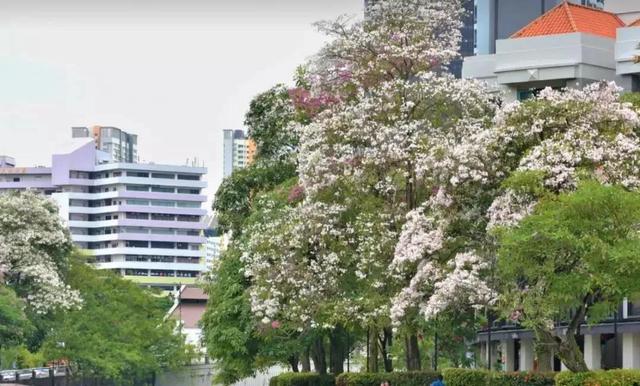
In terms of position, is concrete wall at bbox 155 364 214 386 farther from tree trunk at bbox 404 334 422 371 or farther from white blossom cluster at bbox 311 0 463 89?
white blossom cluster at bbox 311 0 463 89

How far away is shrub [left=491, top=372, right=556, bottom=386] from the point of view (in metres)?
37.2

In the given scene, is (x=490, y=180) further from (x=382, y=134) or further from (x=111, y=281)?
(x=111, y=281)

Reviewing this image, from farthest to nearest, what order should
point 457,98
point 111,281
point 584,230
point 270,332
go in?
point 111,281
point 270,332
point 457,98
point 584,230

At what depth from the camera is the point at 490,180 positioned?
3928cm

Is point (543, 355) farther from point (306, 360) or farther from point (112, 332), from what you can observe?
point (112, 332)

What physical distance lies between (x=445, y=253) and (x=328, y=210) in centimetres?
618

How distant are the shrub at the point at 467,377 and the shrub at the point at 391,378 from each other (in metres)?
3.64

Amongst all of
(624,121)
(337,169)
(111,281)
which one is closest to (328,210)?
(337,169)

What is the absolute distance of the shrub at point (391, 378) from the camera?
149 feet

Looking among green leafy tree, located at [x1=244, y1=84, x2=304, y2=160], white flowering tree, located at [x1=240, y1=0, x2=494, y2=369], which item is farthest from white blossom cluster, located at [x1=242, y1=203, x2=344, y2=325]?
green leafy tree, located at [x1=244, y1=84, x2=304, y2=160]

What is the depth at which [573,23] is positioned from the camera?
57656 mm

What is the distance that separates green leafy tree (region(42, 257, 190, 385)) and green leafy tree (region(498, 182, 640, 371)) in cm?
4521

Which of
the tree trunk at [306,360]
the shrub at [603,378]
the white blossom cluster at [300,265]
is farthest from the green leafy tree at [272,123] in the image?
the shrub at [603,378]

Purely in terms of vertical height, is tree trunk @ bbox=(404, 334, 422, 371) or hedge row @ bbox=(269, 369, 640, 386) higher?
tree trunk @ bbox=(404, 334, 422, 371)
